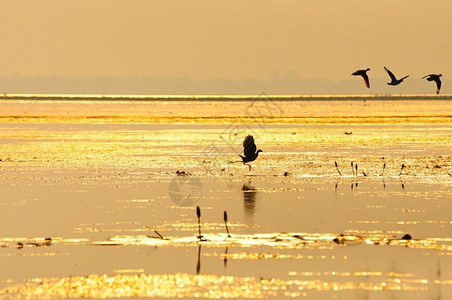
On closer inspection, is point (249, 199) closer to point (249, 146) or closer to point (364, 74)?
point (364, 74)

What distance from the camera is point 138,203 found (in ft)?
64.9

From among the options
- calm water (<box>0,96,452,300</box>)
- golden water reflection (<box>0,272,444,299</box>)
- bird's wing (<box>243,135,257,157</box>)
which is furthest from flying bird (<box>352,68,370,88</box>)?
golden water reflection (<box>0,272,444,299</box>)

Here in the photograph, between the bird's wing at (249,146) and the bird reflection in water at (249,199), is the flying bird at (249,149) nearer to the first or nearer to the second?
the bird's wing at (249,146)

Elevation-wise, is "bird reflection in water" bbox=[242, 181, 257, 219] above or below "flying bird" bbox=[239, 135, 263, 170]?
below

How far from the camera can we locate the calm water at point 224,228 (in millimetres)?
12281

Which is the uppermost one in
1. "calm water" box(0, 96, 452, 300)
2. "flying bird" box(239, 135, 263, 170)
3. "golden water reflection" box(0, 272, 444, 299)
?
"flying bird" box(239, 135, 263, 170)

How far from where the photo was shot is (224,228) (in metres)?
16.5

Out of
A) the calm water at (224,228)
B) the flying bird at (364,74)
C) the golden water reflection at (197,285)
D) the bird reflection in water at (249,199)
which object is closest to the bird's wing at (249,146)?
the calm water at (224,228)

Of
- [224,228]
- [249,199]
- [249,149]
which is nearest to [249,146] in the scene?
[249,149]

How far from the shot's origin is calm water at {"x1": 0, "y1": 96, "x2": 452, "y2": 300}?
12.3 meters

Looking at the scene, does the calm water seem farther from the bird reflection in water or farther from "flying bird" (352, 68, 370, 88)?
"flying bird" (352, 68, 370, 88)

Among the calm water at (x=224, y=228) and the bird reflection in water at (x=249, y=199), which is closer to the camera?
the calm water at (x=224, y=228)

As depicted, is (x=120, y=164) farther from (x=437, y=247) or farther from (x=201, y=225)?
(x=437, y=247)

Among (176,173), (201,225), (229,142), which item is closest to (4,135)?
(229,142)
